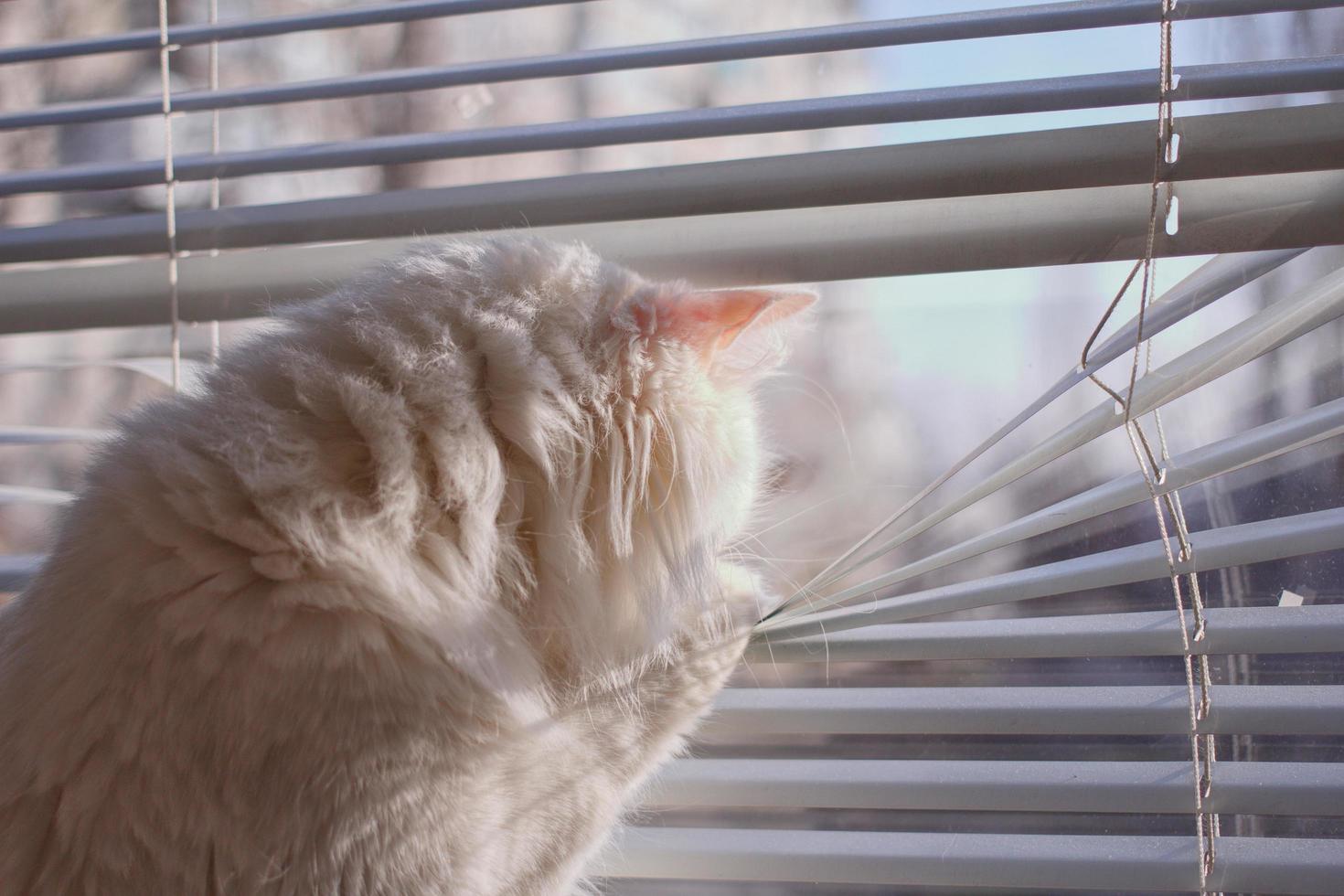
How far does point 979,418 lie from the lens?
3.34 feet

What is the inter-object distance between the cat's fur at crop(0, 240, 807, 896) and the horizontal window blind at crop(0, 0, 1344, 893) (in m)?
0.17

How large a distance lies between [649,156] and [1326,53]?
760 millimetres

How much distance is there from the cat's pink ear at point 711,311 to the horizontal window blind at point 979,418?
0.52 feet

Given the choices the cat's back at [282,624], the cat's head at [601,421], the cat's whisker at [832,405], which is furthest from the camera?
the cat's whisker at [832,405]

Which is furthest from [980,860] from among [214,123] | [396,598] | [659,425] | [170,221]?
[214,123]

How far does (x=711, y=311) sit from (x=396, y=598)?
14.9 inches

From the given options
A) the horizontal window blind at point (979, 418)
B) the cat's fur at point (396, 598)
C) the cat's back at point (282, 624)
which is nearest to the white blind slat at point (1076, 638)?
the horizontal window blind at point (979, 418)

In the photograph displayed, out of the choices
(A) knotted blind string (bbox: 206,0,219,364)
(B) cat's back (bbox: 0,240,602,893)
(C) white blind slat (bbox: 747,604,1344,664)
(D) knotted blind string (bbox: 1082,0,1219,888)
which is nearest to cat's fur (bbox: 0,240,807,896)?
(B) cat's back (bbox: 0,240,602,893)

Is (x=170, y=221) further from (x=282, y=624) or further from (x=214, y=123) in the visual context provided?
(x=282, y=624)

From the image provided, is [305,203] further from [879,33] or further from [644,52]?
[879,33]

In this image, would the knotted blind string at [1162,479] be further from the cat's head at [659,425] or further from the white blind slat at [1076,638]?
the cat's head at [659,425]

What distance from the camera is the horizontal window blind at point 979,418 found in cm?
88

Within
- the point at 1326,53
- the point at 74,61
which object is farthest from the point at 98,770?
the point at 1326,53

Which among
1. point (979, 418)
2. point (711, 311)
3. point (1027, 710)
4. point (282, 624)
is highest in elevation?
point (711, 311)
